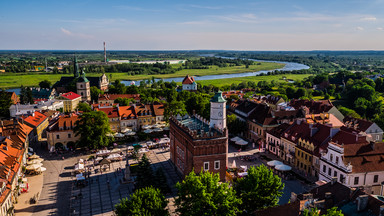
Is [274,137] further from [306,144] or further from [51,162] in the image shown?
[51,162]

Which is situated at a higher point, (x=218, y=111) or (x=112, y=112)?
(x=218, y=111)

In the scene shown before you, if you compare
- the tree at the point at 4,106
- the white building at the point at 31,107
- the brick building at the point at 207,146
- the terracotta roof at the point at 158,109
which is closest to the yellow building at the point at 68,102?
the white building at the point at 31,107

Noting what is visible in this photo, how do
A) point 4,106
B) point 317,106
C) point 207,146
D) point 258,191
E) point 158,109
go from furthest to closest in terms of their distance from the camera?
point 4,106 < point 317,106 < point 158,109 < point 207,146 < point 258,191

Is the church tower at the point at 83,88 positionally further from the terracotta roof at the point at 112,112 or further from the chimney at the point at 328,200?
the chimney at the point at 328,200

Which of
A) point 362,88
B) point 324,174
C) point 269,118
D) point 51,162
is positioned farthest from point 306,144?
point 362,88

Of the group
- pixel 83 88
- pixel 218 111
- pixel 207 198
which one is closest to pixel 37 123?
pixel 83 88

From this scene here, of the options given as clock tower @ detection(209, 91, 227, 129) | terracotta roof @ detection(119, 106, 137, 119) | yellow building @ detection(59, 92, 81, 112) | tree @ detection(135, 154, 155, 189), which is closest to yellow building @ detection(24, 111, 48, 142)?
terracotta roof @ detection(119, 106, 137, 119)

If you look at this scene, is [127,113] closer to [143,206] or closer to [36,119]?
[36,119]
